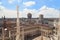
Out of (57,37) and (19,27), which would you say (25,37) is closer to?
(19,27)

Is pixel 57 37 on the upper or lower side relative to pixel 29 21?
lower

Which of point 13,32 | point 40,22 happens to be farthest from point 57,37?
point 13,32

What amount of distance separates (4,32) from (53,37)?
0.75m

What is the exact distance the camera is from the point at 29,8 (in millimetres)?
2414

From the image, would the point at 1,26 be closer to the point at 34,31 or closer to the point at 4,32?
the point at 4,32

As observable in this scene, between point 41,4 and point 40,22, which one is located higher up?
point 41,4

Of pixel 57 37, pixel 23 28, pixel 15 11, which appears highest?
pixel 15 11

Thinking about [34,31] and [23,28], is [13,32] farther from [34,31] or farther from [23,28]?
[34,31]

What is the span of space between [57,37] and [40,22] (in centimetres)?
35

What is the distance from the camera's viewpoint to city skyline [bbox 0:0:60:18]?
2.38 metres

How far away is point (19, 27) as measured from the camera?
2318 millimetres

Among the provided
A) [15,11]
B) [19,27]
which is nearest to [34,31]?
[19,27]

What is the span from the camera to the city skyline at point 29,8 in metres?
2.38

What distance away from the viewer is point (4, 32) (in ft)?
7.64
